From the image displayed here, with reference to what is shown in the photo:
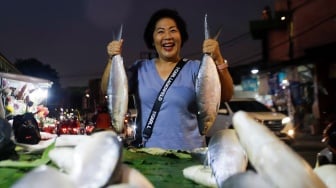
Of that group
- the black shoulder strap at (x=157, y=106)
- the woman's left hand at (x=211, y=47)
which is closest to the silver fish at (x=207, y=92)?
the woman's left hand at (x=211, y=47)

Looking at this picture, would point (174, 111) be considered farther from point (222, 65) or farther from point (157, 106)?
point (222, 65)

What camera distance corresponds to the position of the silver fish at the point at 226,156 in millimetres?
1542

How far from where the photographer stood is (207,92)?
10.6 ft

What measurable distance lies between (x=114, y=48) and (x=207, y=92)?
78 centimetres

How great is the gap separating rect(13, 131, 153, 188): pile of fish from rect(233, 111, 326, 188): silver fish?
0.38 metres

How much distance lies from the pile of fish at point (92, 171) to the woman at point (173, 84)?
167 centimetres

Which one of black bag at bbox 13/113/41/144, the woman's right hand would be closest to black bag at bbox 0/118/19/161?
black bag at bbox 13/113/41/144

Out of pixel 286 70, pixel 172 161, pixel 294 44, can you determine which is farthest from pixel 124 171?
Result: pixel 294 44

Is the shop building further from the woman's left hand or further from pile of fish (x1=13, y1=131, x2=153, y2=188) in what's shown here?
pile of fish (x1=13, y1=131, x2=153, y2=188)

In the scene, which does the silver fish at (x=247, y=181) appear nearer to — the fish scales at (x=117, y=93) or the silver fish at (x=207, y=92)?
the silver fish at (x=207, y=92)

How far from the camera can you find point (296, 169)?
1307 mm

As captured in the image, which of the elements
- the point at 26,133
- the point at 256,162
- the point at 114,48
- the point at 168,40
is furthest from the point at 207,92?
the point at 256,162

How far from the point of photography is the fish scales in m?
3.29

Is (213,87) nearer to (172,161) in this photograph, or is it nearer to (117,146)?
(172,161)
